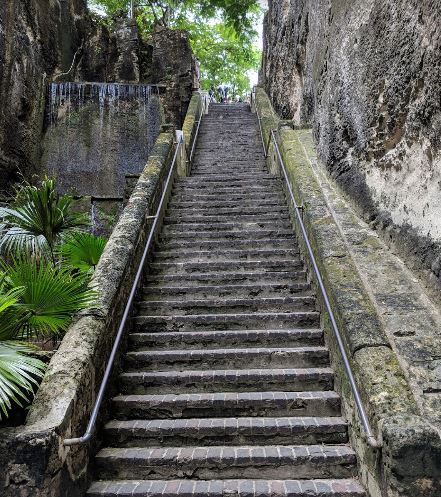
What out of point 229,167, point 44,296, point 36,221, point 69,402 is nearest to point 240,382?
point 69,402

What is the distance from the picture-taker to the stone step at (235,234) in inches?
248

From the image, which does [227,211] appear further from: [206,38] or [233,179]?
[206,38]

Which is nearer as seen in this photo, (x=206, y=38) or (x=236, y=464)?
(x=236, y=464)

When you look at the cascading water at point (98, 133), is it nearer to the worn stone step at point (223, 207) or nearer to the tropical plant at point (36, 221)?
the worn stone step at point (223, 207)

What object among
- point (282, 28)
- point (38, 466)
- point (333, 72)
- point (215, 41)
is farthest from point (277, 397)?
point (215, 41)

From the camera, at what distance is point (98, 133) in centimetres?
1110

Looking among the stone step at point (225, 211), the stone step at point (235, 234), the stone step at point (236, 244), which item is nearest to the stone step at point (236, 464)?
the stone step at point (236, 244)

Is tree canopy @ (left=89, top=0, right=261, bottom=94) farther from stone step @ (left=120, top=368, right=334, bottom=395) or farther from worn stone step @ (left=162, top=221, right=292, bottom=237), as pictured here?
stone step @ (left=120, top=368, right=334, bottom=395)

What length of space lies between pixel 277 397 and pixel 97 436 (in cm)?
148

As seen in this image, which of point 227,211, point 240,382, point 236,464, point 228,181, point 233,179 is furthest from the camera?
point 233,179

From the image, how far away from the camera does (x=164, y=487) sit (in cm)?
314

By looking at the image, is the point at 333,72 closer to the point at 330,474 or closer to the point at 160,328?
the point at 160,328

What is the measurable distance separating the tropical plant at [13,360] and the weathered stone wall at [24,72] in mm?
6953

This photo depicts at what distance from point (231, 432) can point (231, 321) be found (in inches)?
53.5
